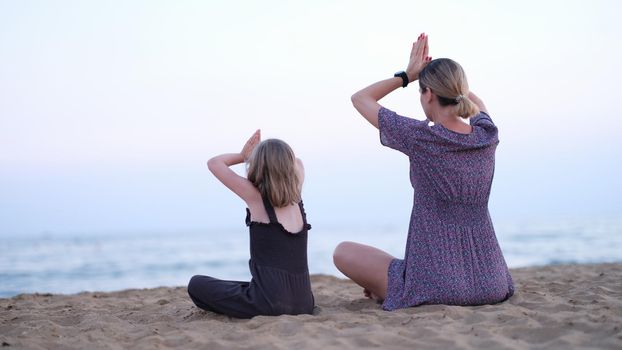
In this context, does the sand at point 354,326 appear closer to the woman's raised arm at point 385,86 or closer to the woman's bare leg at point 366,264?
the woman's bare leg at point 366,264

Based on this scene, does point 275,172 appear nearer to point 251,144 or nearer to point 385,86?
point 251,144

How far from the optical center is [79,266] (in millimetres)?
20375

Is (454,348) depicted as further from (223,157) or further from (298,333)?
(223,157)

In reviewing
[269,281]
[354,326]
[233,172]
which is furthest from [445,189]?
[233,172]

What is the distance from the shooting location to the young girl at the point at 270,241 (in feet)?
13.7

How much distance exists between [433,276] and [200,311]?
167cm

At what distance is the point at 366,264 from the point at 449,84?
1325mm

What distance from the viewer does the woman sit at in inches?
158

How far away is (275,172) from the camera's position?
412cm

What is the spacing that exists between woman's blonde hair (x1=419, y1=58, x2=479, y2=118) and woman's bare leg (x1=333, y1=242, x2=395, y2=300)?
1.09m

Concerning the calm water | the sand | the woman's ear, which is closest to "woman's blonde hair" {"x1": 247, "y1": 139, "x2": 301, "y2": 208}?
the sand

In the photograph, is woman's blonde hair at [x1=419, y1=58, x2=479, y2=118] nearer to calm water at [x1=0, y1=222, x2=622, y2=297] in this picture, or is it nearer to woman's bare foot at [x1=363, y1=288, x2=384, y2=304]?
woman's bare foot at [x1=363, y1=288, x2=384, y2=304]

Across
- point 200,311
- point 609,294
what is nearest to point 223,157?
point 200,311

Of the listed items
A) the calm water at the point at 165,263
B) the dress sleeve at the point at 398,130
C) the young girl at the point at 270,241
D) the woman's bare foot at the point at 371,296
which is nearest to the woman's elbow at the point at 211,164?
the young girl at the point at 270,241
